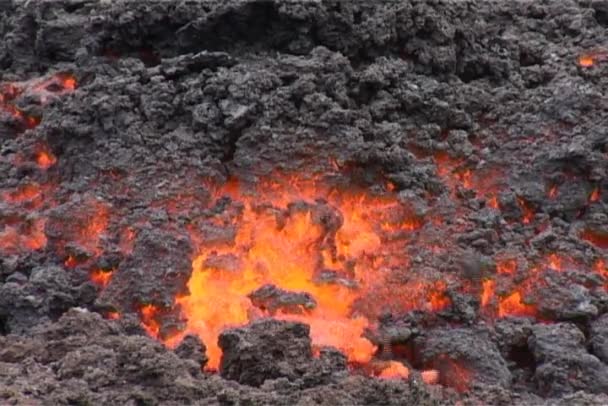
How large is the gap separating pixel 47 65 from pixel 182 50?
147cm

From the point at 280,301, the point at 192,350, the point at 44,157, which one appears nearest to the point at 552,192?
the point at 280,301

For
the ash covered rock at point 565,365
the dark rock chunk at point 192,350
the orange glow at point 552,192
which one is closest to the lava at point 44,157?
the dark rock chunk at point 192,350

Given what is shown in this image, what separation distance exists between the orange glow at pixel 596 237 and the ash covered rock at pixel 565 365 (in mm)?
878

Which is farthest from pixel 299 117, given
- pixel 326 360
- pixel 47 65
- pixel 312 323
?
pixel 47 65

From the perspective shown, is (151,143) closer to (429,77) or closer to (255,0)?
(255,0)

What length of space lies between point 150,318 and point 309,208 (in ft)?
3.61

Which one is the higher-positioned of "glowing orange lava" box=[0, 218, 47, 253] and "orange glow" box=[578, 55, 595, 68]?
"orange glow" box=[578, 55, 595, 68]

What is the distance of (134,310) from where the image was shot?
4.98 metres

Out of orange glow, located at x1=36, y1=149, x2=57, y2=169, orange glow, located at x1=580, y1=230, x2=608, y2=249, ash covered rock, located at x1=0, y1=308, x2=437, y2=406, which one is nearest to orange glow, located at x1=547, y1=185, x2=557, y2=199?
orange glow, located at x1=580, y1=230, x2=608, y2=249

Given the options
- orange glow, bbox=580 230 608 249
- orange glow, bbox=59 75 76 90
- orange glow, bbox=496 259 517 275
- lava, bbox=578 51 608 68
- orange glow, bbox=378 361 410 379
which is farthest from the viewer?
orange glow, bbox=59 75 76 90

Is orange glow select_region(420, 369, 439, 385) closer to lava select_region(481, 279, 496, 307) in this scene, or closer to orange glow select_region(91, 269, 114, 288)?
lava select_region(481, 279, 496, 307)

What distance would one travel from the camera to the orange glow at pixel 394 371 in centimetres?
465

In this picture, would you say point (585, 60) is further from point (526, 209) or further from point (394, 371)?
point (394, 371)

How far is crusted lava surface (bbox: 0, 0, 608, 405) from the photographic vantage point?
4543mm
